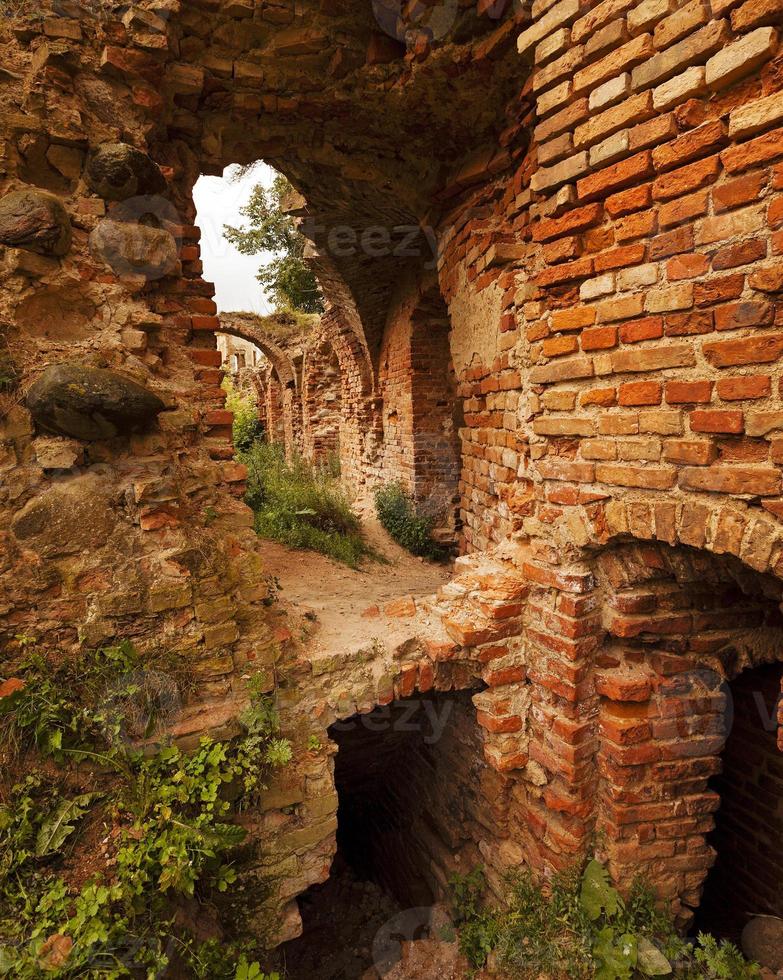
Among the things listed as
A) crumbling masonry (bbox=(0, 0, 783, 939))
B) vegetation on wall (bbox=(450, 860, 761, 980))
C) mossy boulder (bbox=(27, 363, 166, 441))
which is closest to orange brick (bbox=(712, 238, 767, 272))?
crumbling masonry (bbox=(0, 0, 783, 939))

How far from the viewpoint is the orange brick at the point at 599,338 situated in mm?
1972

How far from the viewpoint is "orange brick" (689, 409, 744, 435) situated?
1646mm

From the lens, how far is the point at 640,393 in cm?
191

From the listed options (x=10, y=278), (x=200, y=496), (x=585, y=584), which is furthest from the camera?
(x=200, y=496)

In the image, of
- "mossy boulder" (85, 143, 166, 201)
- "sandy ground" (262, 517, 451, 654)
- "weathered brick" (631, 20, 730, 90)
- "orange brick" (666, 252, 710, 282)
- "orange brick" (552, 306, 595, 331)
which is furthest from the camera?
"sandy ground" (262, 517, 451, 654)

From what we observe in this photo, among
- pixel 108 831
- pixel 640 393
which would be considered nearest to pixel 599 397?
pixel 640 393

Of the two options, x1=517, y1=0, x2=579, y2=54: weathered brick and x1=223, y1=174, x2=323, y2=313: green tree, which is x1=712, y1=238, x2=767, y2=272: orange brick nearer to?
x1=517, y1=0, x2=579, y2=54: weathered brick

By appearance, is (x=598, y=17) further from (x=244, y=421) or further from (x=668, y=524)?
(x=244, y=421)

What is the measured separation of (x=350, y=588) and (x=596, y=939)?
2.54m

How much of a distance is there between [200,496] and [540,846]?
2.47 m

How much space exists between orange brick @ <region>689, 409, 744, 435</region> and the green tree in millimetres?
11046

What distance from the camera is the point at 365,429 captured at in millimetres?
8000

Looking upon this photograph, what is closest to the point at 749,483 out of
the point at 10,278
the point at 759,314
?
the point at 759,314

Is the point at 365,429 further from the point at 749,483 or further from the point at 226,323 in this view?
the point at 749,483
